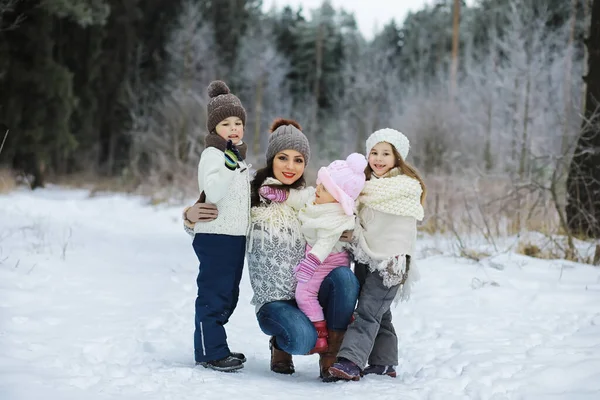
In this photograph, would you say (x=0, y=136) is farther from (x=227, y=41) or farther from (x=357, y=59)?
(x=357, y=59)

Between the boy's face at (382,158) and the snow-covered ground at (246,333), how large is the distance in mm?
1210

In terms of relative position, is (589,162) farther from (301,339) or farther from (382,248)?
(301,339)

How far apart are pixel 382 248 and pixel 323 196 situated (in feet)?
1.47

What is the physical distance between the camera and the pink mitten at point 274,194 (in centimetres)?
342

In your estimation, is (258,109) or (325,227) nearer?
(325,227)

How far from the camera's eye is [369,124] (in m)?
32.2

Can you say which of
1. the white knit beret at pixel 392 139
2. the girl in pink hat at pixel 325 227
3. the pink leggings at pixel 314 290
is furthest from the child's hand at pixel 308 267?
the white knit beret at pixel 392 139

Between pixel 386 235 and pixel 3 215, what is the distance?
6.87 metres

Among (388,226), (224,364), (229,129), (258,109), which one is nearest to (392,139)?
(388,226)

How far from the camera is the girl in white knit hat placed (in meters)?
3.21

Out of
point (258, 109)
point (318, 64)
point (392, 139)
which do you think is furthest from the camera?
point (318, 64)

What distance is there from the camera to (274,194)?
3.42m

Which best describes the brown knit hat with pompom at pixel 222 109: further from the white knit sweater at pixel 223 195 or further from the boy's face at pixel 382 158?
the boy's face at pixel 382 158

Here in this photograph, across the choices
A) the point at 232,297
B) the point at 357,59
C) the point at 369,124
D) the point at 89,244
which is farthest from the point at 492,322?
the point at 357,59
